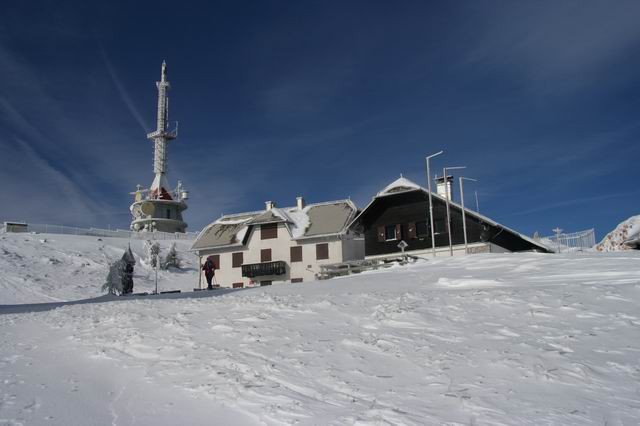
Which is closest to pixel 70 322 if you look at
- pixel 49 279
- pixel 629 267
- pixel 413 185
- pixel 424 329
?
pixel 424 329

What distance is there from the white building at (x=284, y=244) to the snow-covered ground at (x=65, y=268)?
183 inches

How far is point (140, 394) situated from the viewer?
6520 mm

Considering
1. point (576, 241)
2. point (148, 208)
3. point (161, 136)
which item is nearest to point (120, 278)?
point (576, 241)

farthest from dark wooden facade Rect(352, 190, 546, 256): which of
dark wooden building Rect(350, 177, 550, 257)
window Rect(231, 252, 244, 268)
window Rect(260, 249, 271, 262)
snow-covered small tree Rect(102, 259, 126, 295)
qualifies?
snow-covered small tree Rect(102, 259, 126, 295)

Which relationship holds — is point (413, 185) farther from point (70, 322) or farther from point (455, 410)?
point (455, 410)

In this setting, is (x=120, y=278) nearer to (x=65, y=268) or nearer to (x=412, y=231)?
(x=65, y=268)

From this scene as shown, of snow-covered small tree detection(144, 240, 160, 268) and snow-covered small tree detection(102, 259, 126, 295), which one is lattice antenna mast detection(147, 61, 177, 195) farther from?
snow-covered small tree detection(102, 259, 126, 295)

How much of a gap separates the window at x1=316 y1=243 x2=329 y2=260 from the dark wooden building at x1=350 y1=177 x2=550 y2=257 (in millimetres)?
2740

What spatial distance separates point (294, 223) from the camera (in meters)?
41.9

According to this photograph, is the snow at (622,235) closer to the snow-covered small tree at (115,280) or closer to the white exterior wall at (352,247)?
the white exterior wall at (352,247)

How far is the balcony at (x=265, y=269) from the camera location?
40.0 m

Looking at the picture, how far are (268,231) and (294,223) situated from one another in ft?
7.52

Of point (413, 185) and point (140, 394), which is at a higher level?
point (413, 185)

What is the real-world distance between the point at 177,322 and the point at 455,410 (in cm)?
682
